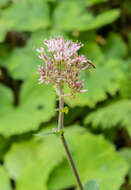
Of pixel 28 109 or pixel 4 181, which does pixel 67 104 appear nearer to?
pixel 28 109

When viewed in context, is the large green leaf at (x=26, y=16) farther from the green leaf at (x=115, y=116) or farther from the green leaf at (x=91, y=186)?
the green leaf at (x=91, y=186)

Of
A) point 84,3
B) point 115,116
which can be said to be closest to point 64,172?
point 115,116

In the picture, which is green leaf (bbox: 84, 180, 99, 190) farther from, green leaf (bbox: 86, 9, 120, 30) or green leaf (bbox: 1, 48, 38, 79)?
green leaf (bbox: 86, 9, 120, 30)

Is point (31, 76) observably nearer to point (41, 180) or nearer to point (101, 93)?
point (101, 93)

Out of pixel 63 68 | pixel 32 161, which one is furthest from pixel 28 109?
pixel 63 68

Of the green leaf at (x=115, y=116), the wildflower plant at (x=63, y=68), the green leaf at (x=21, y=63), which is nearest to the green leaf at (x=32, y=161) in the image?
the green leaf at (x=115, y=116)

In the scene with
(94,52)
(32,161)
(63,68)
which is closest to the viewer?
(63,68)

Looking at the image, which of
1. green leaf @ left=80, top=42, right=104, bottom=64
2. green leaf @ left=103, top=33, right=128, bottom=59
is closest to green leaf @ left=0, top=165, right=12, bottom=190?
green leaf @ left=80, top=42, right=104, bottom=64
